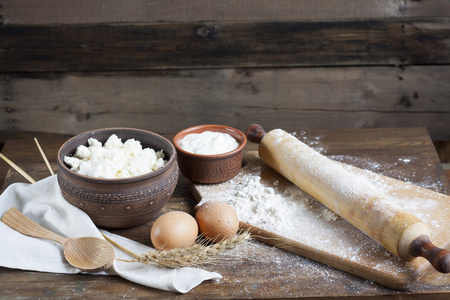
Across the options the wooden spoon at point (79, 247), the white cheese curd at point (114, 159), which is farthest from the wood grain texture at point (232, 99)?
the wooden spoon at point (79, 247)

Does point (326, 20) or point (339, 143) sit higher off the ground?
point (326, 20)

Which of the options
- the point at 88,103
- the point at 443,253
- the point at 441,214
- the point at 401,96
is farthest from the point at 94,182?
the point at 401,96

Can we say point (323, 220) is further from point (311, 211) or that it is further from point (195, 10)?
point (195, 10)

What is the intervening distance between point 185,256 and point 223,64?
165 centimetres

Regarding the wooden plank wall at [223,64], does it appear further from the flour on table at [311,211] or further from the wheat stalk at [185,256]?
the wheat stalk at [185,256]

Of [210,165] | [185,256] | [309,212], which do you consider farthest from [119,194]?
[309,212]

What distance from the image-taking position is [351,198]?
1315mm

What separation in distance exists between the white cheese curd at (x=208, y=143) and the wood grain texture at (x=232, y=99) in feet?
3.66

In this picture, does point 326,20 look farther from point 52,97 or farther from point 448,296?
point 448,296

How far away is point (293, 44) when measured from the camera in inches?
103

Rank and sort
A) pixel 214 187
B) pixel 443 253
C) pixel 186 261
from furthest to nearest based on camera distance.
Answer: pixel 214 187 < pixel 186 261 < pixel 443 253

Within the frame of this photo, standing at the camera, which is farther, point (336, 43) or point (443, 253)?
point (336, 43)

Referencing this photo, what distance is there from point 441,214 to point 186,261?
0.74 metres

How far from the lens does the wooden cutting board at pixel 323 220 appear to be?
1.18m
